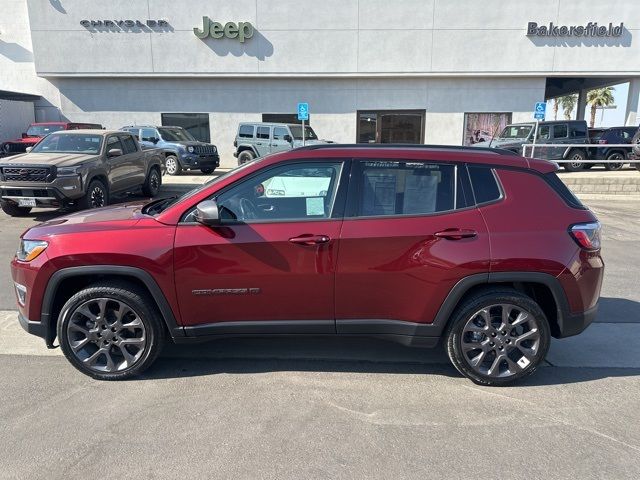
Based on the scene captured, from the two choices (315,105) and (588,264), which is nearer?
(588,264)

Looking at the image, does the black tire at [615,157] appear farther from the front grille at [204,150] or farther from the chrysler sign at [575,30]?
the front grille at [204,150]

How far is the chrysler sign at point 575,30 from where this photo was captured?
20.5 meters

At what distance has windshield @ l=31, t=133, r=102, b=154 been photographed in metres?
9.97

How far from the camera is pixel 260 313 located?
11.0ft

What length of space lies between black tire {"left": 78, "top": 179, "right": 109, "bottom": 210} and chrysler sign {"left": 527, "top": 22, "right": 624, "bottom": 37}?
19.2 m

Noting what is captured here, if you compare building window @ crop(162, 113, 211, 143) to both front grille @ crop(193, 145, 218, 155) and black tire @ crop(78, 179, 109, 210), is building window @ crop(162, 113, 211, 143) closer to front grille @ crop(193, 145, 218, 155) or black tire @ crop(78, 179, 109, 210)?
front grille @ crop(193, 145, 218, 155)

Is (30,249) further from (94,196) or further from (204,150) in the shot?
(204,150)

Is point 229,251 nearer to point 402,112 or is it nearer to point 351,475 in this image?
point 351,475

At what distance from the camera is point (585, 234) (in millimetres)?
3293

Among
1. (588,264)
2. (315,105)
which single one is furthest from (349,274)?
(315,105)

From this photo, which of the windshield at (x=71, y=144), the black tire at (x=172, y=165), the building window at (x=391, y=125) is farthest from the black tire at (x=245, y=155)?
the windshield at (x=71, y=144)

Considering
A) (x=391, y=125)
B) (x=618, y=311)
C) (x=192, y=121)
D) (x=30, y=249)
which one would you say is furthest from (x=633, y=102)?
(x=30, y=249)

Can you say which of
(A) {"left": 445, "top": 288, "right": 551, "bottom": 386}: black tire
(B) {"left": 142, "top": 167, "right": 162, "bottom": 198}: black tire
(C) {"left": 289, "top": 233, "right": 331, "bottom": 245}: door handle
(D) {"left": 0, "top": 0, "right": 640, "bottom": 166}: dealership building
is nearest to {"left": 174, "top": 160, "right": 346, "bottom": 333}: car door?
(C) {"left": 289, "top": 233, "right": 331, "bottom": 245}: door handle

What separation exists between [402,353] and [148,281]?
214 cm
